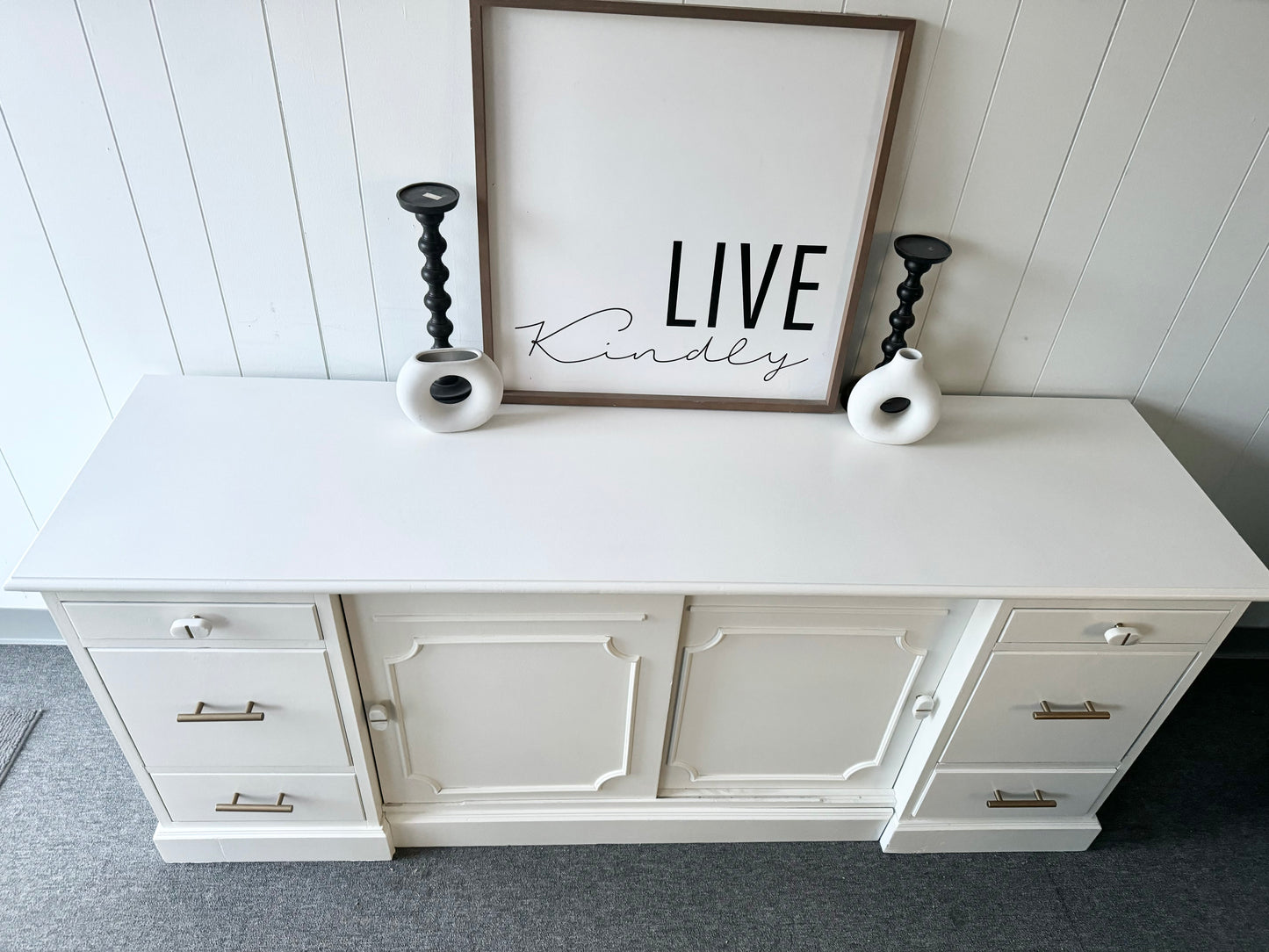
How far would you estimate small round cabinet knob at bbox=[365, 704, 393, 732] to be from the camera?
1325 millimetres

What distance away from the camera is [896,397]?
1.38 meters

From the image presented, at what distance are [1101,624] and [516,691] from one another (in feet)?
2.92

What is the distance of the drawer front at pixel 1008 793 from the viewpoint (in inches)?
58.6

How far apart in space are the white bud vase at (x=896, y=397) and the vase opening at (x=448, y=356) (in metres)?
0.62

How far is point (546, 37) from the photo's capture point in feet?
3.83

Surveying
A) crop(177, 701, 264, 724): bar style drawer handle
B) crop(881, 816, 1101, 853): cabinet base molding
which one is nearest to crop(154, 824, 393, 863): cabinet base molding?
crop(177, 701, 264, 724): bar style drawer handle

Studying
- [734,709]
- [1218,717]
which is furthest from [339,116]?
[1218,717]

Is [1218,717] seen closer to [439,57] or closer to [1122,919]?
[1122,919]

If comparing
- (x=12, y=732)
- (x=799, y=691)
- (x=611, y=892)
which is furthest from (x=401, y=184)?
(x=12, y=732)

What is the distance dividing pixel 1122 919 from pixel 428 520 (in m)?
1.41

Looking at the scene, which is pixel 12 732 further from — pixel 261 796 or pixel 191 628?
pixel 191 628

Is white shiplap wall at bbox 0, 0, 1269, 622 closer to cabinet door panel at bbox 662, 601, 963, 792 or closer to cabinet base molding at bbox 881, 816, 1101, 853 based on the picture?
cabinet door panel at bbox 662, 601, 963, 792

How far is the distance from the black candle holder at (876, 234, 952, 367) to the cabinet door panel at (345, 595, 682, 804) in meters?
0.59

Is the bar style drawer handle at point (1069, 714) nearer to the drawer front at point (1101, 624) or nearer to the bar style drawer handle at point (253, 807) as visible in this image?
the drawer front at point (1101, 624)
